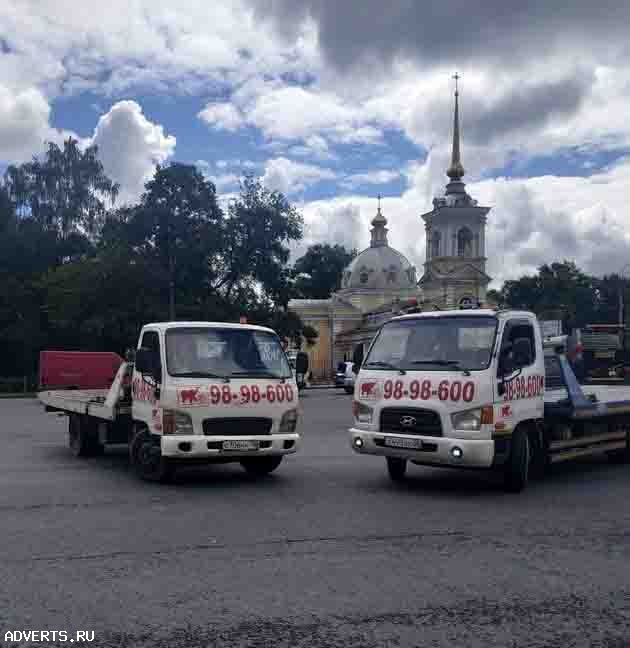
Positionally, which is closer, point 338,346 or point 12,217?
point 12,217

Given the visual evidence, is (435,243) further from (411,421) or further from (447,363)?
(411,421)

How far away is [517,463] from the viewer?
10.2 m

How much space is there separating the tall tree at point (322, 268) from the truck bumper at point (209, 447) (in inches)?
3927

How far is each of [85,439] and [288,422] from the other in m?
4.20

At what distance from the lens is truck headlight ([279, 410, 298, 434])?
1102 centimetres

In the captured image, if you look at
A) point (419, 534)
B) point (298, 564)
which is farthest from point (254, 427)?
point (298, 564)

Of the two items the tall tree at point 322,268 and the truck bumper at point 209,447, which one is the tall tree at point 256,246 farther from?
the tall tree at point 322,268

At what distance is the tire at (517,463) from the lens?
402 inches

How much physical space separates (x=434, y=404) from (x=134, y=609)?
17.0 feet

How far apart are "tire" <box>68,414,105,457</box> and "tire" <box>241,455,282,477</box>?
307cm

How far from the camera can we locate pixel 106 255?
157ft

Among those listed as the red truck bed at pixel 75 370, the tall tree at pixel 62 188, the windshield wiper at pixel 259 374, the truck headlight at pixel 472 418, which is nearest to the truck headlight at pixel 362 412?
the windshield wiper at pixel 259 374

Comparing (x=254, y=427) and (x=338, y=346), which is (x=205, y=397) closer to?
(x=254, y=427)

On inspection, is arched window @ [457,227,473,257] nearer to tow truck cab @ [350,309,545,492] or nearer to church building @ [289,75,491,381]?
church building @ [289,75,491,381]
